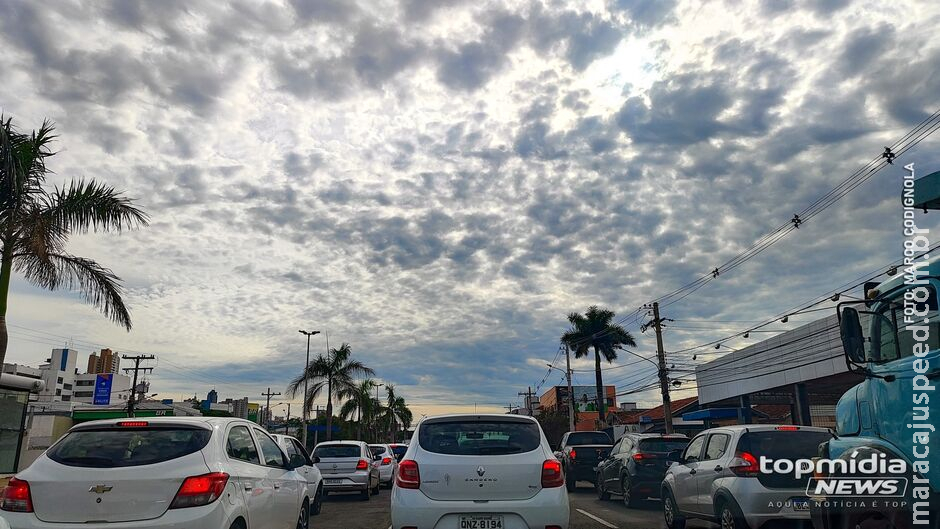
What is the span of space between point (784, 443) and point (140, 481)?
750 centimetres

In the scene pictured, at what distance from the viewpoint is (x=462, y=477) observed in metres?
7.00

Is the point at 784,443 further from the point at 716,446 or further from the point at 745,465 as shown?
the point at 716,446

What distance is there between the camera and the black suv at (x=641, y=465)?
539 inches

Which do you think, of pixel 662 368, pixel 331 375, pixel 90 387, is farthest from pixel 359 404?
pixel 90 387

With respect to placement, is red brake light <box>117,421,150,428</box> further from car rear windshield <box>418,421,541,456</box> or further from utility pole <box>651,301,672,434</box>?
utility pole <box>651,301,672,434</box>

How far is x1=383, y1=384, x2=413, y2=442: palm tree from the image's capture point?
92.4 meters

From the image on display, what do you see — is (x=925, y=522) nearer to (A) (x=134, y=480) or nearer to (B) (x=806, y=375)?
(A) (x=134, y=480)

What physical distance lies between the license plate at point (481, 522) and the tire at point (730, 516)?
10.6ft

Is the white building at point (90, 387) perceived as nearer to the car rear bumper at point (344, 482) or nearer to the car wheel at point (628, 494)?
the car rear bumper at point (344, 482)

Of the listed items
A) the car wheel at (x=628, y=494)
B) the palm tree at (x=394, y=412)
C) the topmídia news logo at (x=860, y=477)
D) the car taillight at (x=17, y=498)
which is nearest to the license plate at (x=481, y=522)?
the topmídia news logo at (x=860, y=477)

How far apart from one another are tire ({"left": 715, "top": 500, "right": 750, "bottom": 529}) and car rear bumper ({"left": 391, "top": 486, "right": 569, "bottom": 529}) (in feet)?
8.27

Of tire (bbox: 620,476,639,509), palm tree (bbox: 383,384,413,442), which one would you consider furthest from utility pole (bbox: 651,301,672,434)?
palm tree (bbox: 383,384,413,442)

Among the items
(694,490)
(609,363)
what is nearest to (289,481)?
(694,490)

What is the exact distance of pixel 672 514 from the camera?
10422 millimetres
